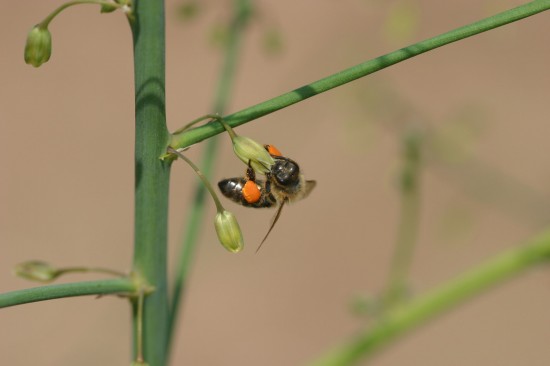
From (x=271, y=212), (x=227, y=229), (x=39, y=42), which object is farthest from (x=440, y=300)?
(x=271, y=212)

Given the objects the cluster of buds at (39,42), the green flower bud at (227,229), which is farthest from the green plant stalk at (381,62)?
the cluster of buds at (39,42)

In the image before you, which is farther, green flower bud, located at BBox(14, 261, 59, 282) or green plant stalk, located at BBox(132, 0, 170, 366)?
green flower bud, located at BBox(14, 261, 59, 282)

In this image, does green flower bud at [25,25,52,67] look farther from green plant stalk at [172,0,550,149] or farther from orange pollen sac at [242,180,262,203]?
orange pollen sac at [242,180,262,203]

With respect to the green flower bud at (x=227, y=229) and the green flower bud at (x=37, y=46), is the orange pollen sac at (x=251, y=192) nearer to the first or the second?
the green flower bud at (x=227, y=229)

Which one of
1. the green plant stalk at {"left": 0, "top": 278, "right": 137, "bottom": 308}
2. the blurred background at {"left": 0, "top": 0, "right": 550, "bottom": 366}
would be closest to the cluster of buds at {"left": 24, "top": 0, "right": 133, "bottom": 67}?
the green plant stalk at {"left": 0, "top": 278, "right": 137, "bottom": 308}

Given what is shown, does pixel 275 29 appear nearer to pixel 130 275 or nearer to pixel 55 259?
pixel 130 275

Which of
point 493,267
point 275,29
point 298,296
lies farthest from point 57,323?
point 493,267

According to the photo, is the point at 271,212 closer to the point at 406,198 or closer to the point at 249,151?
the point at 406,198

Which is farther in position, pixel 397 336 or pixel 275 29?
pixel 275 29
